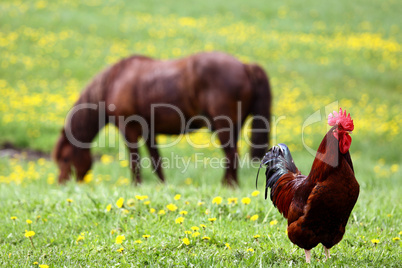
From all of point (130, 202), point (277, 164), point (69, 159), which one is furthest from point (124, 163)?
point (277, 164)

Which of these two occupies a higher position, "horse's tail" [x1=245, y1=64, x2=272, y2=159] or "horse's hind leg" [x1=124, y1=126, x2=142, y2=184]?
"horse's tail" [x1=245, y1=64, x2=272, y2=159]

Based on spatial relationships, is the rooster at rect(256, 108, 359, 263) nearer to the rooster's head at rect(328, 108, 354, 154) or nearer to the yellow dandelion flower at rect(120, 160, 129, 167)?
the rooster's head at rect(328, 108, 354, 154)

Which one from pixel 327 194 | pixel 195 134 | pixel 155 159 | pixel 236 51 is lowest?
pixel 195 134

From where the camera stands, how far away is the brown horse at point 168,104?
660cm

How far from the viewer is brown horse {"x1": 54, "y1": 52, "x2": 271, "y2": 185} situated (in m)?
6.60

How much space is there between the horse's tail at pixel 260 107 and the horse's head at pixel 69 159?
276cm

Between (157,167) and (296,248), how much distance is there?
425cm

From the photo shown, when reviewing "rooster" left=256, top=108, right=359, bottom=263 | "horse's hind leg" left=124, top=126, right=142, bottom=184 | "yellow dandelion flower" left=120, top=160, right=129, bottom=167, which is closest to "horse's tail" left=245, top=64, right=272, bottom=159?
"horse's hind leg" left=124, top=126, right=142, bottom=184

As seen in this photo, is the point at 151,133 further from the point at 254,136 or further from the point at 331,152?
the point at 331,152

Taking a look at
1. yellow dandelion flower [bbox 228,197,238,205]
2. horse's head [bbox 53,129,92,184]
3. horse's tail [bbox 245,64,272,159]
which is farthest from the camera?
horse's head [bbox 53,129,92,184]

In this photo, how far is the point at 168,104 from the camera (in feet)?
22.6

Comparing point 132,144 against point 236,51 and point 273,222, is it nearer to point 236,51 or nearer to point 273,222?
point 273,222

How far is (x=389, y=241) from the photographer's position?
3527 millimetres

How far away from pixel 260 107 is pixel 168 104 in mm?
1374
